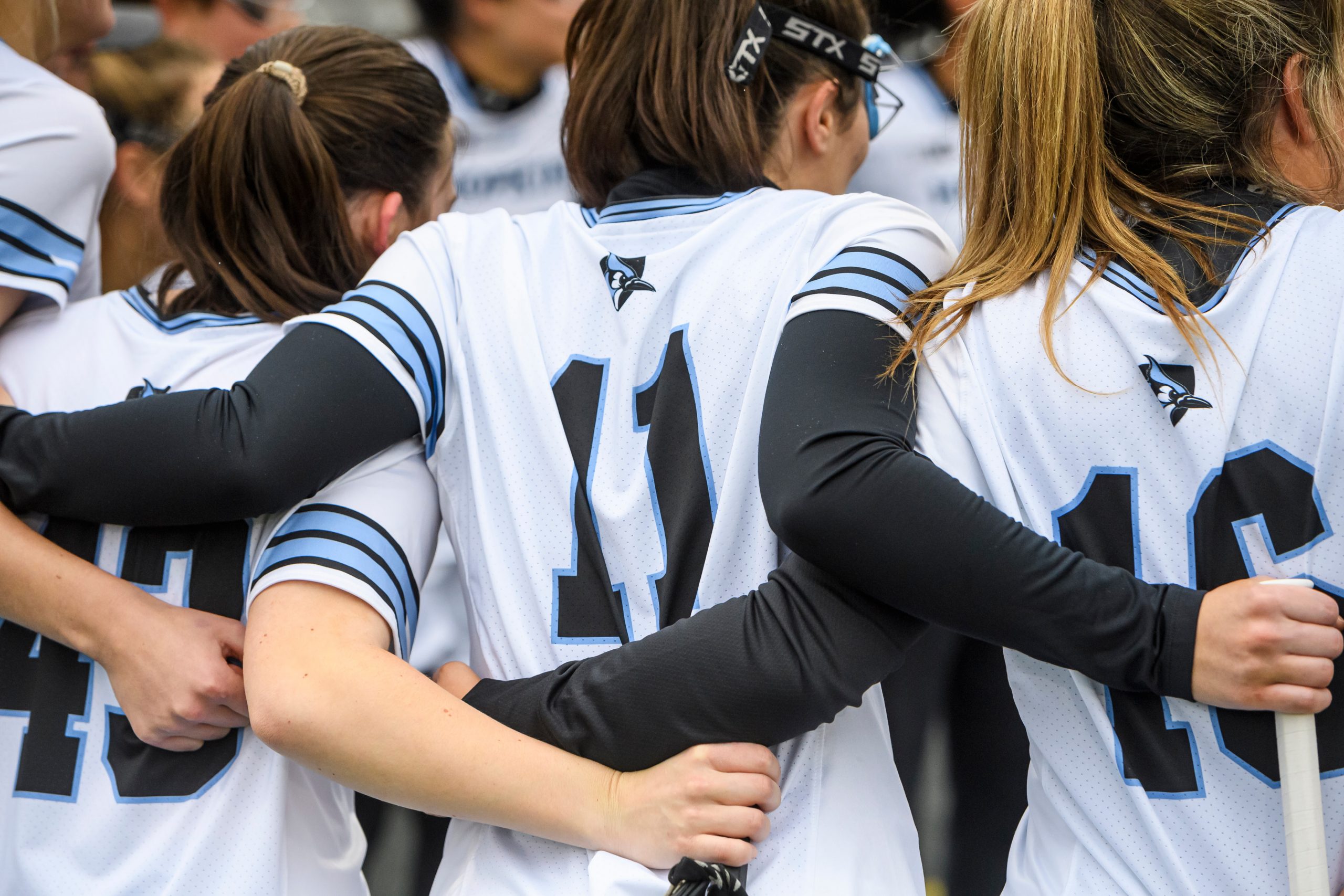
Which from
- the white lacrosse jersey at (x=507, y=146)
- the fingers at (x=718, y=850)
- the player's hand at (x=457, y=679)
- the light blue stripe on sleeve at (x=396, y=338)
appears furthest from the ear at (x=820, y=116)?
the white lacrosse jersey at (x=507, y=146)

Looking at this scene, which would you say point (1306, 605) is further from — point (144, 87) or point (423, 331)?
point (144, 87)

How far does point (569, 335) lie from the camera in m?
1.39

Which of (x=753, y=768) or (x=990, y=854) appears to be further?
(x=990, y=854)

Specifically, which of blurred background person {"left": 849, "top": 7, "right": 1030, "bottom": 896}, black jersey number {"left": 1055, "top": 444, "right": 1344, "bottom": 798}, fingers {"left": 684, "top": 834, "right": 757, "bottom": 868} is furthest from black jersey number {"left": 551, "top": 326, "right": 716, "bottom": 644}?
blurred background person {"left": 849, "top": 7, "right": 1030, "bottom": 896}

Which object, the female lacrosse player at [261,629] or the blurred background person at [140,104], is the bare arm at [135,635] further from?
the blurred background person at [140,104]

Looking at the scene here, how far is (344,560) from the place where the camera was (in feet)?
4.28

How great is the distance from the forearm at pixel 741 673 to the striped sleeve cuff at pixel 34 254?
36.7 inches

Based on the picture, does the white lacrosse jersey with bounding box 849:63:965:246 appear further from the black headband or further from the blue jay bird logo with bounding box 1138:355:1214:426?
the blue jay bird logo with bounding box 1138:355:1214:426

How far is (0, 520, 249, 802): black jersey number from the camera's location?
1402 millimetres

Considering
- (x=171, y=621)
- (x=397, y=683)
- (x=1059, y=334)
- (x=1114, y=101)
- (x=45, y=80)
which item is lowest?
(x=171, y=621)

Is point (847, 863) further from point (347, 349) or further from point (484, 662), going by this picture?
point (347, 349)

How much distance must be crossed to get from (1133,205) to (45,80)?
1413 mm

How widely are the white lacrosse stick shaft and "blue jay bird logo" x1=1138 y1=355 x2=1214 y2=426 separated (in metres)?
0.17

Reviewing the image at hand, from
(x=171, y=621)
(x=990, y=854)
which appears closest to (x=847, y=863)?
(x=171, y=621)
